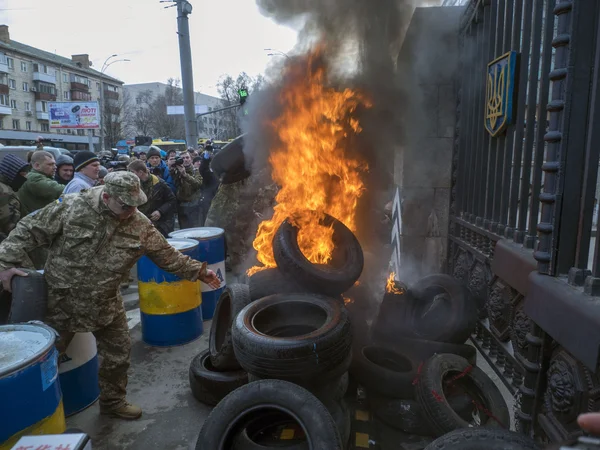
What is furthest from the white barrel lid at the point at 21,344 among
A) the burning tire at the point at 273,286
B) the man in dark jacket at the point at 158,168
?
the man in dark jacket at the point at 158,168

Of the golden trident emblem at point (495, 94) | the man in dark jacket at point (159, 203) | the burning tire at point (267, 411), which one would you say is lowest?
the burning tire at point (267, 411)

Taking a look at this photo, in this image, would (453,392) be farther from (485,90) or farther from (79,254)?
(79,254)

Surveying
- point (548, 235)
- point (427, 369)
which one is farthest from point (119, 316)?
point (548, 235)

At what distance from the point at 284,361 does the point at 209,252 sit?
3375mm

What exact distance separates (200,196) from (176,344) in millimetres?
5114

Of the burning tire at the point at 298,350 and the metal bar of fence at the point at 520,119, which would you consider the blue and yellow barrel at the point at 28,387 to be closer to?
the burning tire at the point at 298,350

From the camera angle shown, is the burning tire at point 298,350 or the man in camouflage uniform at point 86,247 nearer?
the burning tire at point 298,350

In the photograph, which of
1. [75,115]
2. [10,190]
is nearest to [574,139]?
[10,190]

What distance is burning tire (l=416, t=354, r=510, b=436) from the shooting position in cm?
334

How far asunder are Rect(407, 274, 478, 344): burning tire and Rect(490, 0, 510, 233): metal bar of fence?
95cm

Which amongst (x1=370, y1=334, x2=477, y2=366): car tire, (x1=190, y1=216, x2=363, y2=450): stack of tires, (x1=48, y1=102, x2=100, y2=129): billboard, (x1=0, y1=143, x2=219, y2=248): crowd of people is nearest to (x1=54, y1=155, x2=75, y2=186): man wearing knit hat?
(x1=0, y1=143, x2=219, y2=248): crowd of people

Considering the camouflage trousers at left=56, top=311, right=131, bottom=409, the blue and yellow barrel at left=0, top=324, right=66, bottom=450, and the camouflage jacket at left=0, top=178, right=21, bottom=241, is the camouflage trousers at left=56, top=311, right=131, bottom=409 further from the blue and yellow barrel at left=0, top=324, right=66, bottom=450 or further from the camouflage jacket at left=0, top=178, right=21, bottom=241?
the camouflage jacket at left=0, top=178, right=21, bottom=241

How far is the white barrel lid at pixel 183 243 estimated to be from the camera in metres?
5.58

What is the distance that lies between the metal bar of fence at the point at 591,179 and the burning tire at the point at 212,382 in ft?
10.7
